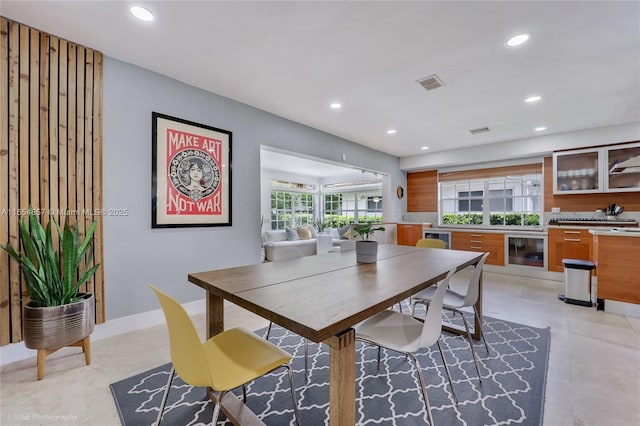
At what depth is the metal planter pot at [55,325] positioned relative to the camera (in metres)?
1.87

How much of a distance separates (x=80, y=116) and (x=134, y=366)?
7.00 feet

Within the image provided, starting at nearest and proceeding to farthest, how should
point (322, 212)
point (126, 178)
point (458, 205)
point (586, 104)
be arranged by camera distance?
point (126, 178) → point (586, 104) → point (458, 205) → point (322, 212)

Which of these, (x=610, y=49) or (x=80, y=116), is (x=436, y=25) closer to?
(x=610, y=49)

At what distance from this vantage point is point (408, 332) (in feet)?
5.29

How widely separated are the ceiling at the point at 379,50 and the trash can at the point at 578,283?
2049mm

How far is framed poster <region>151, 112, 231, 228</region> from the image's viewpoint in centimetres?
279

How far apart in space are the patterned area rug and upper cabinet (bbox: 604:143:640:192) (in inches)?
147

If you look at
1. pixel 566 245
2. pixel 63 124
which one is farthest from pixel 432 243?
pixel 63 124

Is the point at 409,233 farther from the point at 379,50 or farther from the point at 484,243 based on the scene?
the point at 379,50

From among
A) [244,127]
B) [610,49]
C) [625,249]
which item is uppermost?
[610,49]

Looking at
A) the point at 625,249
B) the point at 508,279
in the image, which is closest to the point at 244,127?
the point at 625,249

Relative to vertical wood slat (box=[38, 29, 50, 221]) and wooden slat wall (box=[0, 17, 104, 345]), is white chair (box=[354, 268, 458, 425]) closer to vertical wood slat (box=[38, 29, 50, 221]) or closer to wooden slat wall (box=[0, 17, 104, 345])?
wooden slat wall (box=[0, 17, 104, 345])

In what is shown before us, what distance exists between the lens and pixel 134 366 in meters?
2.05

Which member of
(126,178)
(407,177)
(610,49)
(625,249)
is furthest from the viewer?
(407,177)
